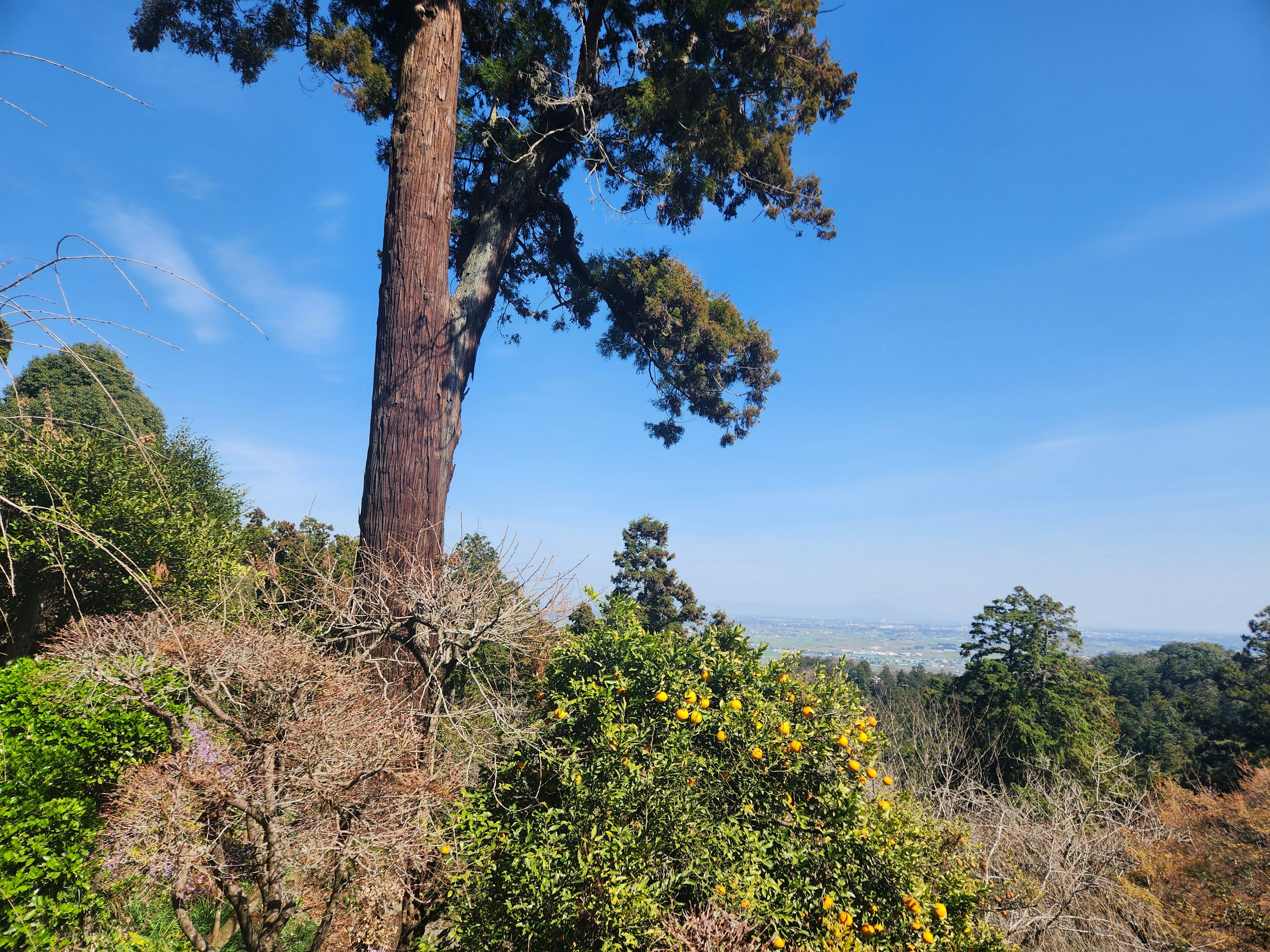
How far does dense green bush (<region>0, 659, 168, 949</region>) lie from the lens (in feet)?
12.3

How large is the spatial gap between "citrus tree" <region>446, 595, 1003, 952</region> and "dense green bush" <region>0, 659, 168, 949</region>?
9.16ft

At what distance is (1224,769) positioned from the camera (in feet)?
58.4

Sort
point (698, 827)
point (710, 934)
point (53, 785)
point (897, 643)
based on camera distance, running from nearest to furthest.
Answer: point (710, 934) < point (698, 827) < point (53, 785) < point (897, 643)

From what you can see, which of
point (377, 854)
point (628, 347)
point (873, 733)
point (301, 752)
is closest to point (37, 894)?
point (301, 752)

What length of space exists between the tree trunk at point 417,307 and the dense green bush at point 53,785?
2.34 m

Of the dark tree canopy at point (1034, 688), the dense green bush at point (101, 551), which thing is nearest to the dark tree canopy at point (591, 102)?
the dense green bush at point (101, 551)

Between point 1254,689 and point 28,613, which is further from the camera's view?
point 1254,689

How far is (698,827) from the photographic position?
313 cm

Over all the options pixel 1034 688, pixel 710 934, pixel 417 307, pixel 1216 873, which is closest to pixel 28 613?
pixel 417 307

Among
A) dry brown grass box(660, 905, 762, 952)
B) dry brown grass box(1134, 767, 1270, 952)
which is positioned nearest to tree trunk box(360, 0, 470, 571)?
dry brown grass box(660, 905, 762, 952)

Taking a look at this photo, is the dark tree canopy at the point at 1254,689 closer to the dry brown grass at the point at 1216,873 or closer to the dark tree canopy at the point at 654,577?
the dry brown grass at the point at 1216,873

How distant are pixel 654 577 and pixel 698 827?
21129 millimetres

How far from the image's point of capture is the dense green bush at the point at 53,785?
3.75 m

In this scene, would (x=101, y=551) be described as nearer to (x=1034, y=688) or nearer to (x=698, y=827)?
(x=698, y=827)
